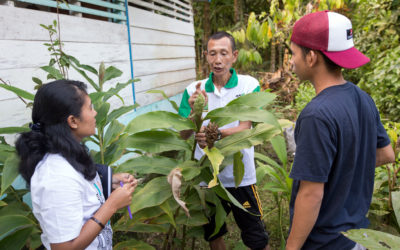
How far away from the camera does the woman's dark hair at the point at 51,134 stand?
1.10 m

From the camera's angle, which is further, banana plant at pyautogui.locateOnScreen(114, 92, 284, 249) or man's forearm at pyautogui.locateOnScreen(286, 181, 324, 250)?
banana plant at pyautogui.locateOnScreen(114, 92, 284, 249)

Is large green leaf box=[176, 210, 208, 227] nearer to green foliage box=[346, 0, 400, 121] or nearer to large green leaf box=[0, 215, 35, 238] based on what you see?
large green leaf box=[0, 215, 35, 238]

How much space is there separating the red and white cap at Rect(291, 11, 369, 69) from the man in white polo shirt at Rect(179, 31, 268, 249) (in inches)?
30.1

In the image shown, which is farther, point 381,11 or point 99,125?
point 381,11

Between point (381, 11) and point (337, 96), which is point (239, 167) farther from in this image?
point (381, 11)

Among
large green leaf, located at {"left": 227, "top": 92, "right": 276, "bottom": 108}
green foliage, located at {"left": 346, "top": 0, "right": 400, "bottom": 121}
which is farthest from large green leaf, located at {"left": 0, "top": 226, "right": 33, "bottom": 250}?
green foliage, located at {"left": 346, "top": 0, "right": 400, "bottom": 121}

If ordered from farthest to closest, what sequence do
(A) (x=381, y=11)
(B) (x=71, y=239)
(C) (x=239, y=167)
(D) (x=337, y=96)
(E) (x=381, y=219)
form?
(A) (x=381, y=11), (E) (x=381, y=219), (C) (x=239, y=167), (D) (x=337, y=96), (B) (x=71, y=239)

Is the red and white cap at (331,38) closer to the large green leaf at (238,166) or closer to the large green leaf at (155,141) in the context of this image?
the large green leaf at (238,166)

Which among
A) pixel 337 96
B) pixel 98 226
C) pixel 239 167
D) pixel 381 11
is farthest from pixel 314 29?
pixel 381 11

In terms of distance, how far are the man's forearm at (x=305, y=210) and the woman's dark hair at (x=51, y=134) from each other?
77 cm

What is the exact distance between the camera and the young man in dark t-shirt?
109 centimetres

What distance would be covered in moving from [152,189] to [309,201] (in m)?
0.62

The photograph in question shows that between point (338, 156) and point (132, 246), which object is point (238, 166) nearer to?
point (338, 156)

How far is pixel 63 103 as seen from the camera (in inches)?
44.3
